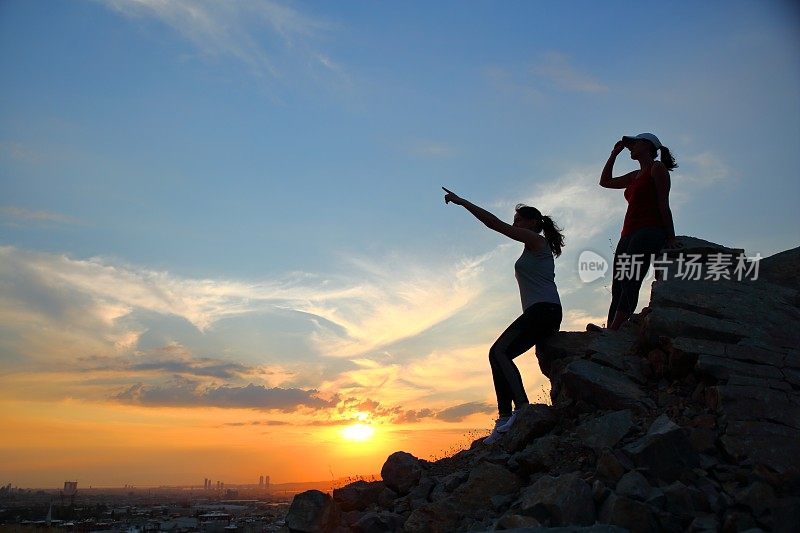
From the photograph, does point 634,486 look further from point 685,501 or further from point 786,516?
point 786,516

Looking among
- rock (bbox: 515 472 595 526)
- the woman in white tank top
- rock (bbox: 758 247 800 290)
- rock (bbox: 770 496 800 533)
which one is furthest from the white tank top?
rock (bbox: 758 247 800 290)

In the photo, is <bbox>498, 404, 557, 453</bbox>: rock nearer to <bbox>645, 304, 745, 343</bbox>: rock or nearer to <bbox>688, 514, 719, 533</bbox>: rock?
<bbox>645, 304, 745, 343</bbox>: rock

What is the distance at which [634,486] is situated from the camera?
5.17 metres

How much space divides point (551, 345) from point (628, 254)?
6.60 feet

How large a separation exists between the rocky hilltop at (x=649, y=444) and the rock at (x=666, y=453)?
12 mm

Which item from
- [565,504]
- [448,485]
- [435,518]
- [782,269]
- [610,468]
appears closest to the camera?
[565,504]

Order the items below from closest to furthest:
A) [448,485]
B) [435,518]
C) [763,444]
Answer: [763,444], [435,518], [448,485]

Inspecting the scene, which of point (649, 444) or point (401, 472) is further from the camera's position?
point (401, 472)

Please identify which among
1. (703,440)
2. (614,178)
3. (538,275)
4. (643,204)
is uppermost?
(614,178)

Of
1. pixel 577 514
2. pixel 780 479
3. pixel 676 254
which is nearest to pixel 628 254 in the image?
pixel 676 254

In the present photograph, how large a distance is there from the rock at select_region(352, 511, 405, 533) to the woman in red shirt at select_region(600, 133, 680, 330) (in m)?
4.77

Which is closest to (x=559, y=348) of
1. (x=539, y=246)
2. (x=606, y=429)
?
(x=539, y=246)

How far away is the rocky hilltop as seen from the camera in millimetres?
5035

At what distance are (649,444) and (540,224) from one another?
11.2ft
